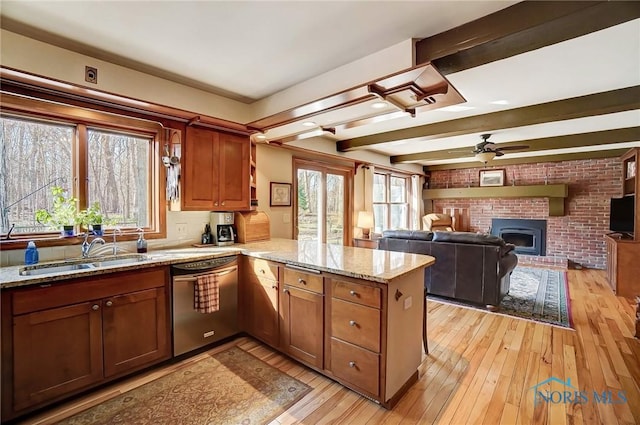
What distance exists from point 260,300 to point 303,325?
59 cm

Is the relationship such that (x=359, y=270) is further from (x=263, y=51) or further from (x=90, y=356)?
(x=90, y=356)

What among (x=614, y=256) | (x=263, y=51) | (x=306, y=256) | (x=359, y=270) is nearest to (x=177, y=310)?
(x=306, y=256)

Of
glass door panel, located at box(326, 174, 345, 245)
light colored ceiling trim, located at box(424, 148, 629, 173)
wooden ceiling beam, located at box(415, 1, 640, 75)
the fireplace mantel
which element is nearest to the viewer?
wooden ceiling beam, located at box(415, 1, 640, 75)

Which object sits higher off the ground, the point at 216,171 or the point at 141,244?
the point at 216,171

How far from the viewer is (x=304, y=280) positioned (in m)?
2.42

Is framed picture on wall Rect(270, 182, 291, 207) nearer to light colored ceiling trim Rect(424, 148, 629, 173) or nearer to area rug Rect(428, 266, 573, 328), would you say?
area rug Rect(428, 266, 573, 328)

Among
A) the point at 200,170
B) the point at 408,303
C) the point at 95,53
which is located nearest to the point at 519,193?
the point at 408,303

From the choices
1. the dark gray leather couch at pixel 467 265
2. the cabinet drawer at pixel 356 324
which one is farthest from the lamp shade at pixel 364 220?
the cabinet drawer at pixel 356 324

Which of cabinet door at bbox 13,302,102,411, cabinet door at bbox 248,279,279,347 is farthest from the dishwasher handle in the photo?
cabinet door at bbox 13,302,102,411

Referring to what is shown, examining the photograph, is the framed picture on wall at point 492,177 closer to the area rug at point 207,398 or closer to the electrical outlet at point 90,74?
the area rug at point 207,398

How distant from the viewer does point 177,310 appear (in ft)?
8.40

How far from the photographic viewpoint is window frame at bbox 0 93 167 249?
92.0 inches

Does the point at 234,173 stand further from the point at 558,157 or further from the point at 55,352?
the point at 558,157

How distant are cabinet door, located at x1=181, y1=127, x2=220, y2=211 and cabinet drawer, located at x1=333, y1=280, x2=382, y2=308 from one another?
1.69 m
